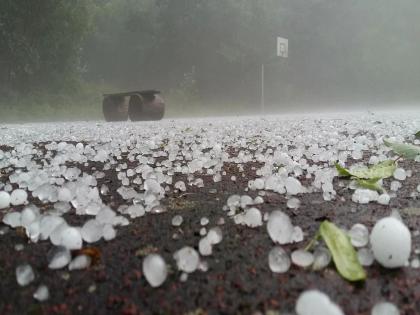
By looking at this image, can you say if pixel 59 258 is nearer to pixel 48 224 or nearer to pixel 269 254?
pixel 48 224

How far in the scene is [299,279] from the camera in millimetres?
810

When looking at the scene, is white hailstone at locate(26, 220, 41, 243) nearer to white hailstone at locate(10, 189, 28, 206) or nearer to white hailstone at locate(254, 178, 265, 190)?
white hailstone at locate(10, 189, 28, 206)

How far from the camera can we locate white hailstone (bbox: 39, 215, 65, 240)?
1.01 meters

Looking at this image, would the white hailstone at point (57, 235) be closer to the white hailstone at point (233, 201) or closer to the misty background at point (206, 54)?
the white hailstone at point (233, 201)

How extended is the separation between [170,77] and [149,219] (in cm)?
2123

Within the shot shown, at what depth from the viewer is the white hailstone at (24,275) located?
820 millimetres

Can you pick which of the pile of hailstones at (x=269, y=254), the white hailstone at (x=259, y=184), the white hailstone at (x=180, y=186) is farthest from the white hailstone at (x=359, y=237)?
the white hailstone at (x=180, y=186)

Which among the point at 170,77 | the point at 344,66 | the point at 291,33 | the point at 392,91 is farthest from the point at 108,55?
the point at 392,91

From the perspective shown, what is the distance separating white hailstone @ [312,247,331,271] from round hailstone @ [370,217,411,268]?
0.36ft

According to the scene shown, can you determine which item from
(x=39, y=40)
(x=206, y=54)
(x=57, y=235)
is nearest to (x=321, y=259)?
(x=57, y=235)

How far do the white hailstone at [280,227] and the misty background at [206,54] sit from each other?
1402 centimetres

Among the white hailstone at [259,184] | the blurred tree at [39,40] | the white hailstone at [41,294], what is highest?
the blurred tree at [39,40]

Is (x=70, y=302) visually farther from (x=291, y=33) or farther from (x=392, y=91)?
(x=392, y=91)

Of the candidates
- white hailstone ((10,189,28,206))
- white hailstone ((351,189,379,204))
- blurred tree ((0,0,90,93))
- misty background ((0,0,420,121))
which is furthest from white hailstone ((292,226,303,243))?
blurred tree ((0,0,90,93))
